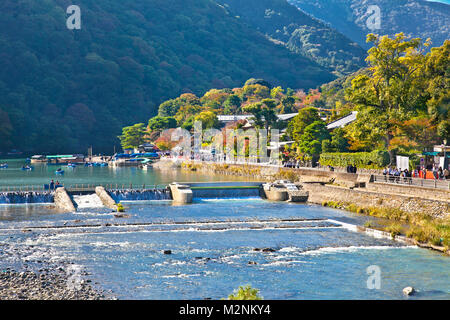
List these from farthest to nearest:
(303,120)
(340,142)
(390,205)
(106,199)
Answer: (303,120), (340,142), (106,199), (390,205)

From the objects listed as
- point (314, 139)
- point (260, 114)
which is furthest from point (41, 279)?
point (260, 114)

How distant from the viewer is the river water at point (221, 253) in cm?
2573

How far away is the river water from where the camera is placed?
84.4 feet

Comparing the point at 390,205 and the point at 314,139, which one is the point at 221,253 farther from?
the point at 314,139

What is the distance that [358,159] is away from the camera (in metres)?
57.9

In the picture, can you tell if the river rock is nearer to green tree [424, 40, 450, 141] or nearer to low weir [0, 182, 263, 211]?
green tree [424, 40, 450, 141]

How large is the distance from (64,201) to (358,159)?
93.5 feet

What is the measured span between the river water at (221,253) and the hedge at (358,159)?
33.1 ft

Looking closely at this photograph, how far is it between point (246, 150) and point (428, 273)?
6326cm

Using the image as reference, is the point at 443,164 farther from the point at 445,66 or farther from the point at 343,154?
the point at 343,154

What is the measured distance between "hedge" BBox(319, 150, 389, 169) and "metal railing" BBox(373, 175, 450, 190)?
611cm

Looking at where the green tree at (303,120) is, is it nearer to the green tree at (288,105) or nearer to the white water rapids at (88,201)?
the white water rapids at (88,201)

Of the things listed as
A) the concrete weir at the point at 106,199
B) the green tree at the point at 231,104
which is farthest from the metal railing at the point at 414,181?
the green tree at the point at 231,104

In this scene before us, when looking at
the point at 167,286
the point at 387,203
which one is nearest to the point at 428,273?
the point at 167,286
